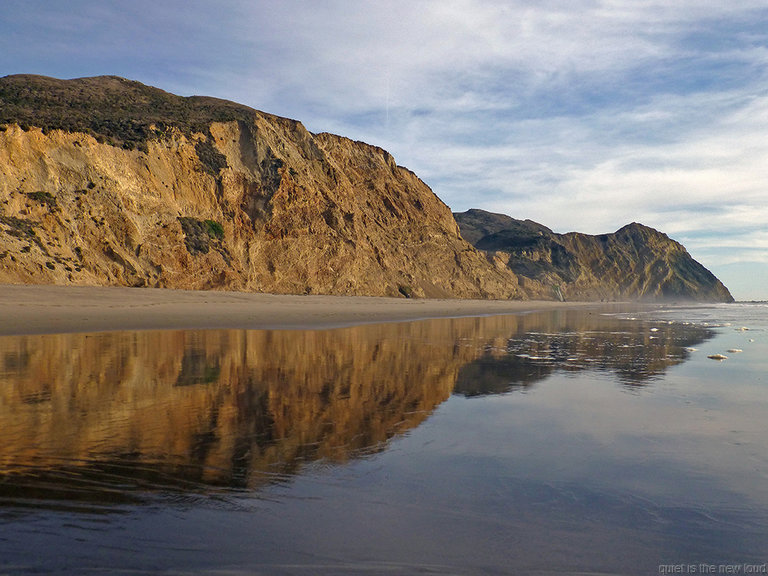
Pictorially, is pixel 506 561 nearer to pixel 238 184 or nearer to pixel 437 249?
pixel 238 184

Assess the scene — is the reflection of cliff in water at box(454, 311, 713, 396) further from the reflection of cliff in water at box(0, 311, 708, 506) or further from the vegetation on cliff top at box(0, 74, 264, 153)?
the vegetation on cliff top at box(0, 74, 264, 153)

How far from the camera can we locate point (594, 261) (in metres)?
149

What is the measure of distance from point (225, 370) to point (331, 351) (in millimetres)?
3804

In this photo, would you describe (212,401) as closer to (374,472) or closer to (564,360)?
(374,472)

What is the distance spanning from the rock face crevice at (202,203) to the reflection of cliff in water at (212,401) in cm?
2255

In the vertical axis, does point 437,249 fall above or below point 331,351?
above

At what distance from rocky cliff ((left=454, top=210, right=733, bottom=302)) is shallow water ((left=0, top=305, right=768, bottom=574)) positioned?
338 feet

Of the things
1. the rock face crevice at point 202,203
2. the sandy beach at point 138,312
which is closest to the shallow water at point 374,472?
Result: the sandy beach at point 138,312

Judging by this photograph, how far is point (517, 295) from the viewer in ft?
291

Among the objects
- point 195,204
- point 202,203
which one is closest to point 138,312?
point 195,204

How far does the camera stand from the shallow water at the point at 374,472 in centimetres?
296

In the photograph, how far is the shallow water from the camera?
2.96m

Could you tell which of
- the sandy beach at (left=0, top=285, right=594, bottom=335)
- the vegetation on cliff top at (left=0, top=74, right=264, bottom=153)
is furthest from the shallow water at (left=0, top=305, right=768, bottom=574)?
the vegetation on cliff top at (left=0, top=74, right=264, bottom=153)

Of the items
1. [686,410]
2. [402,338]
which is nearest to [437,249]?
[402,338]
